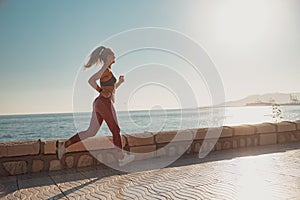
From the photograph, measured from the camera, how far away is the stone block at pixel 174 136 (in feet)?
19.1

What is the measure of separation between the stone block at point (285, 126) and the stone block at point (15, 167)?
569cm

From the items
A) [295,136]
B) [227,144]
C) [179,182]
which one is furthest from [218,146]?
[179,182]

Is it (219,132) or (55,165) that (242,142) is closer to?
(219,132)

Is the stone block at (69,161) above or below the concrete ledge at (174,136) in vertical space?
below

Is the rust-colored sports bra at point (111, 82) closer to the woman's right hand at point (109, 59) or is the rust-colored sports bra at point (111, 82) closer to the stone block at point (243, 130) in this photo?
the woman's right hand at point (109, 59)

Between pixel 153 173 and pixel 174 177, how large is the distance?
417mm

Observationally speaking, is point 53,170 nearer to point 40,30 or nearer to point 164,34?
point 164,34

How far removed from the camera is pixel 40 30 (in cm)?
1397

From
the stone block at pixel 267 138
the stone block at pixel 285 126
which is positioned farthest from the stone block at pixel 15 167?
the stone block at pixel 285 126

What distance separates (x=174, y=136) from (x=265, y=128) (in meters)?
2.54

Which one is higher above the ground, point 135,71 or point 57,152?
point 135,71

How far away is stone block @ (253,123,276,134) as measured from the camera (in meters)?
7.07

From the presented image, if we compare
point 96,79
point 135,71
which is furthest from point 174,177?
point 135,71

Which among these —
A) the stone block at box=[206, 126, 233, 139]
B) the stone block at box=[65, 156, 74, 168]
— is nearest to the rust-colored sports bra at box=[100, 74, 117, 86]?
the stone block at box=[65, 156, 74, 168]
